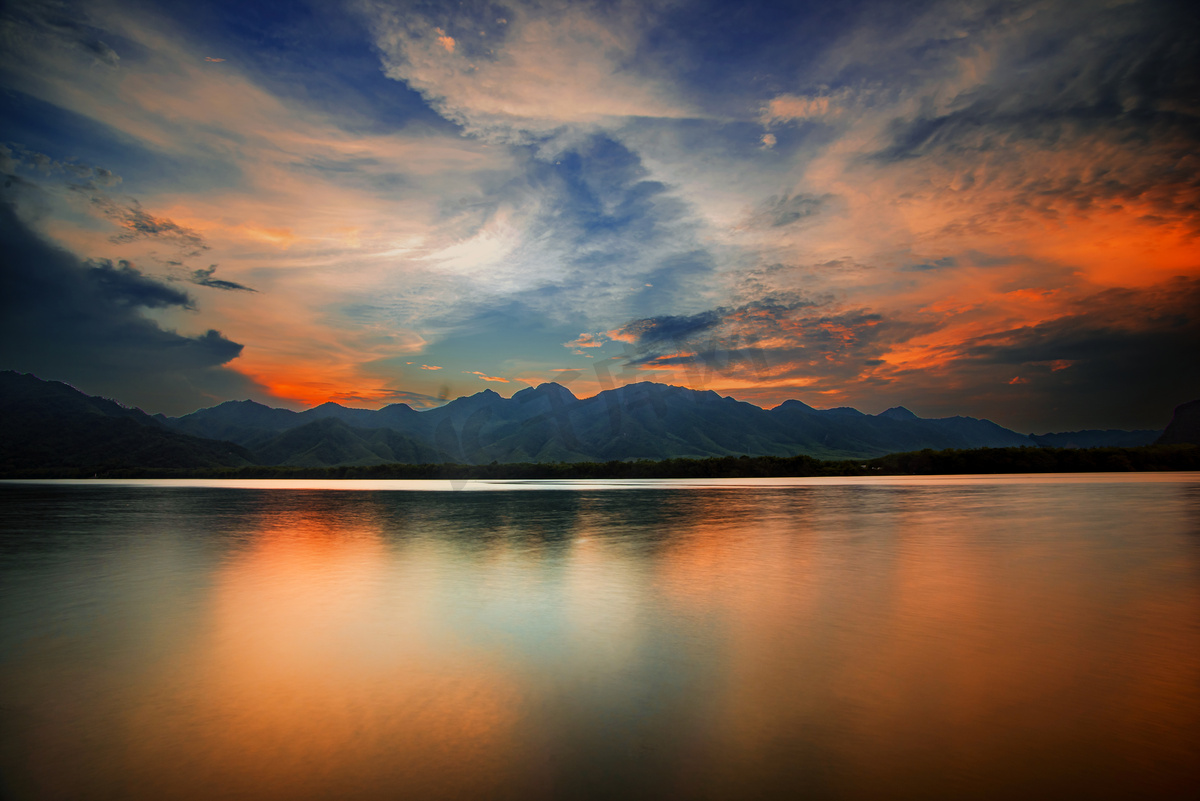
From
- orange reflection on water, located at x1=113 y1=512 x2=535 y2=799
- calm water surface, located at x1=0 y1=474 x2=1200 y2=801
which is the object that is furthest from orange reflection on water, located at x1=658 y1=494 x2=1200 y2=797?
orange reflection on water, located at x1=113 y1=512 x2=535 y2=799

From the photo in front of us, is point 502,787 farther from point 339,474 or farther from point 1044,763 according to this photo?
point 339,474

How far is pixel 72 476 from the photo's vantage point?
176750 mm

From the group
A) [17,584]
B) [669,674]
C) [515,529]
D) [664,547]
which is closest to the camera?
[669,674]

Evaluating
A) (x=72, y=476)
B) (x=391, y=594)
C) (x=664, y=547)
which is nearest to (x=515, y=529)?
(x=664, y=547)

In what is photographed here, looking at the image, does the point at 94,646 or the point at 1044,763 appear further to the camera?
the point at 94,646

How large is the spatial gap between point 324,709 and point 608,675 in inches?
147

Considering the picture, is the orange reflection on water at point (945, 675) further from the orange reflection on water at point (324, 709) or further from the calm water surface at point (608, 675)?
the orange reflection on water at point (324, 709)

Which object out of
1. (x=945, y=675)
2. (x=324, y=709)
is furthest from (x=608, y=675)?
(x=945, y=675)

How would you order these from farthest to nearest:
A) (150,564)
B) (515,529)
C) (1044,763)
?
(515,529), (150,564), (1044,763)

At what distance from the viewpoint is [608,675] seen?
818 cm

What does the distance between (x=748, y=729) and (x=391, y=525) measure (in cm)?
2724

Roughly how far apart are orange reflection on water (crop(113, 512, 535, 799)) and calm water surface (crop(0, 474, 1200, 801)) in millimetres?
44

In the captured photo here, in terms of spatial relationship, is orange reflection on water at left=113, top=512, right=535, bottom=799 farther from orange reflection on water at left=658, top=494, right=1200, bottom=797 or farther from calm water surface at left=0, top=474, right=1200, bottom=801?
orange reflection on water at left=658, top=494, right=1200, bottom=797

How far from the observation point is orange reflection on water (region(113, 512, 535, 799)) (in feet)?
Answer: 17.7
